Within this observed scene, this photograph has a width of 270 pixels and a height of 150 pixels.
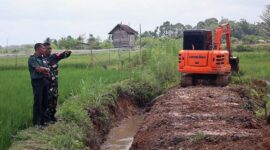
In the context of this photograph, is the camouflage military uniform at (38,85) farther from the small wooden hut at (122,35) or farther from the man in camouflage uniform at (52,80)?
the small wooden hut at (122,35)

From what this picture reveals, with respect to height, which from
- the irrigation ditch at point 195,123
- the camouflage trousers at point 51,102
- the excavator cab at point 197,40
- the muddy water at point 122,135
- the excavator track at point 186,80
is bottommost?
the muddy water at point 122,135

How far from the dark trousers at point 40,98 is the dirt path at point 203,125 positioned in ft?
6.96

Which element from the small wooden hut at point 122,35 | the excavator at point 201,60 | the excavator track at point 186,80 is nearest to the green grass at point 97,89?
the excavator track at point 186,80

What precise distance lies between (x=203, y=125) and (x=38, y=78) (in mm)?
3603

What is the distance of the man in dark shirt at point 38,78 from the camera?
32.4 ft

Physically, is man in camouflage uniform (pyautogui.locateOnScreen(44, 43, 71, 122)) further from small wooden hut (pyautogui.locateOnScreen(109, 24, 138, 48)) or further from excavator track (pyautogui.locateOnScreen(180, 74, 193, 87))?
small wooden hut (pyautogui.locateOnScreen(109, 24, 138, 48))

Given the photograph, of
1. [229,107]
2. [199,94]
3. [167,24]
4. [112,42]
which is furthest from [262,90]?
[167,24]

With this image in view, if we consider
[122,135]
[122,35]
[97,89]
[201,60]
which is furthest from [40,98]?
[122,35]

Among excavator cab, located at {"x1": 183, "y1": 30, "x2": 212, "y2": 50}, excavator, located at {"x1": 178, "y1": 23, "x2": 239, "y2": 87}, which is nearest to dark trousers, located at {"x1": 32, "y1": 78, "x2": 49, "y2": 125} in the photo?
excavator, located at {"x1": 178, "y1": 23, "x2": 239, "y2": 87}

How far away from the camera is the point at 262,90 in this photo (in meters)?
19.5

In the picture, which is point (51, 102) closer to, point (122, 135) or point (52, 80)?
point (52, 80)

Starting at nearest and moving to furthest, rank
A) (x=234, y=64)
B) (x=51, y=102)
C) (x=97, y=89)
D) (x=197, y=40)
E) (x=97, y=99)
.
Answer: (x=51, y=102)
(x=97, y=99)
(x=97, y=89)
(x=197, y=40)
(x=234, y=64)

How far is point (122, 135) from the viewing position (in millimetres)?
13984

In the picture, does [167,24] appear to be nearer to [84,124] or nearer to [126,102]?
[126,102]
